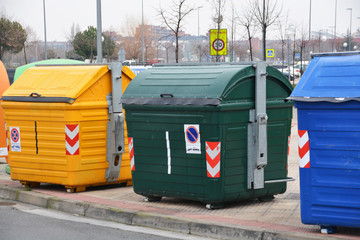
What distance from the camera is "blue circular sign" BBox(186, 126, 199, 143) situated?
7281 millimetres

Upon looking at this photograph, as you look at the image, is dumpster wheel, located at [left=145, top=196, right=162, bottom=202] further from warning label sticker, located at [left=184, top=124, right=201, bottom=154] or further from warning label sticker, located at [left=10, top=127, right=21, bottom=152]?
warning label sticker, located at [left=10, top=127, right=21, bottom=152]

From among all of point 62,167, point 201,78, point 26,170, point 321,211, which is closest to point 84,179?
point 62,167

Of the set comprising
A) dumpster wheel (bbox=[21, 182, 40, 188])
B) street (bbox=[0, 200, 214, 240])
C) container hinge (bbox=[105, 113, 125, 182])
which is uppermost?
container hinge (bbox=[105, 113, 125, 182])

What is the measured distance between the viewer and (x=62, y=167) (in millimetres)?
8672

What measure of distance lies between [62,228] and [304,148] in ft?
9.26

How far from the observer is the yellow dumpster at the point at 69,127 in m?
8.57

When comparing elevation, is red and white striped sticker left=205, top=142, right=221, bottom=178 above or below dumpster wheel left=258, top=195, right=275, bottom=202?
above

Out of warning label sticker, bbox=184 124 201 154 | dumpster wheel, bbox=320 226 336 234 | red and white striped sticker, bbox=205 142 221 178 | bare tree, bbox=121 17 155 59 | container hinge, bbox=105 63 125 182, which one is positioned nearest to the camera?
dumpster wheel, bbox=320 226 336 234

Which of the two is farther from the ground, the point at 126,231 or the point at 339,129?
the point at 339,129

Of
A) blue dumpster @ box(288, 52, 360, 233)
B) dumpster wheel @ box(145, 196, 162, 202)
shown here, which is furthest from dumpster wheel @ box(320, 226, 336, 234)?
dumpster wheel @ box(145, 196, 162, 202)

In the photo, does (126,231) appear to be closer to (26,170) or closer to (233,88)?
(233,88)

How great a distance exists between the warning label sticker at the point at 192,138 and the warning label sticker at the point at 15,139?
291 centimetres

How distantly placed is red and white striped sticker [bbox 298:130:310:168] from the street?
134 cm

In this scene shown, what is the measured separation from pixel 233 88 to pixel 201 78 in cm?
41
